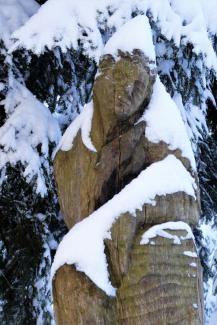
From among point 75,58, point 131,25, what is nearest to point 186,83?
point 75,58

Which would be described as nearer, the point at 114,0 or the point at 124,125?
the point at 124,125

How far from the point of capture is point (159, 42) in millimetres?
2840

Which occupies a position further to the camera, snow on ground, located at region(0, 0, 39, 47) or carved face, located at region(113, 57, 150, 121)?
snow on ground, located at region(0, 0, 39, 47)

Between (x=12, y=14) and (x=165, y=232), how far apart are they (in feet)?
6.12

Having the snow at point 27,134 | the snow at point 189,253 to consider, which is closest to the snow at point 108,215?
the snow at point 189,253

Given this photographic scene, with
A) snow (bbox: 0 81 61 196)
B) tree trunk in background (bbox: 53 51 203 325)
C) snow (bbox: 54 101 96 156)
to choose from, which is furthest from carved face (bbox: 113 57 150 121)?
snow (bbox: 0 81 61 196)

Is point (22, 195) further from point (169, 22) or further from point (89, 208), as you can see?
point (89, 208)

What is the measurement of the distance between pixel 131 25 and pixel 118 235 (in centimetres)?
65

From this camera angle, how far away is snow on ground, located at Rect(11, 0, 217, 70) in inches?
97.0

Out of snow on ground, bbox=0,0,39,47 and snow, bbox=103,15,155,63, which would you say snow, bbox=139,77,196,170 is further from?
snow on ground, bbox=0,0,39,47

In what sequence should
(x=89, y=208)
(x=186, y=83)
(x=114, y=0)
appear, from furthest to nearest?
(x=186, y=83) < (x=114, y=0) < (x=89, y=208)

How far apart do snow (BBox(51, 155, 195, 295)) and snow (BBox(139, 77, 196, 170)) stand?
0.05 m

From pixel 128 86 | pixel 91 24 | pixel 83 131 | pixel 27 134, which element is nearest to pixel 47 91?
pixel 27 134

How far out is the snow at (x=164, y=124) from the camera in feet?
4.99
